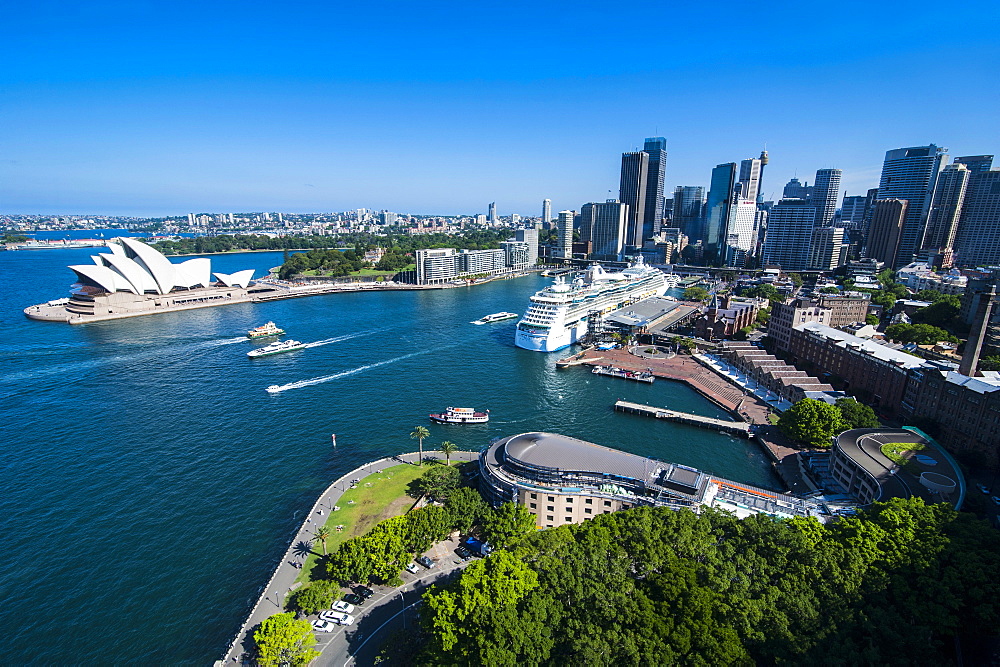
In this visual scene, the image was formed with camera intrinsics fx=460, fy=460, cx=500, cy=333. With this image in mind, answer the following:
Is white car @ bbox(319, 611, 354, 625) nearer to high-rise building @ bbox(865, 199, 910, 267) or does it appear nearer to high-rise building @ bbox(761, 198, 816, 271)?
high-rise building @ bbox(761, 198, 816, 271)

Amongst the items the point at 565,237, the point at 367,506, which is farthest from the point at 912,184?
the point at 367,506

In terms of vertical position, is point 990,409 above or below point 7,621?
above

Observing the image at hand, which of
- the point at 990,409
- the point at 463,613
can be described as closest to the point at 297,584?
the point at 463,613

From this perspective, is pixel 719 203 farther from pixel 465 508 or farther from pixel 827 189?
pixel 465 508

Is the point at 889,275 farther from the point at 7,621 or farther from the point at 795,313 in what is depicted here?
the point at 7,621

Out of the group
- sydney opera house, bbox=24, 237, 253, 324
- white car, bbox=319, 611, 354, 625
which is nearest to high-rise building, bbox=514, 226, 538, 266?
sydney opera house, bbox=24, 237, 253, 324

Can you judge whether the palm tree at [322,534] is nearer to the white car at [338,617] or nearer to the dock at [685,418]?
the white car at [338,617]
